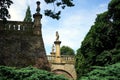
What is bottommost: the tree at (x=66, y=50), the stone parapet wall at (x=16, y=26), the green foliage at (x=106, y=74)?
the green foliage at (x=106, y=74)

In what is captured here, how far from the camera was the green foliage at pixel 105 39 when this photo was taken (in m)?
27.0

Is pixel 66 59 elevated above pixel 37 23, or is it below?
below

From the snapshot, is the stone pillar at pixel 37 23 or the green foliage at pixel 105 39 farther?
the green foliage at pixel 105 39

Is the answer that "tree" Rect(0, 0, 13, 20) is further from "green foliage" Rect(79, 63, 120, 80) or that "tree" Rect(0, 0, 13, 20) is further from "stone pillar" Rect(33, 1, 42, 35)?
"green foliage" Rect(79, 63, 120, 80)

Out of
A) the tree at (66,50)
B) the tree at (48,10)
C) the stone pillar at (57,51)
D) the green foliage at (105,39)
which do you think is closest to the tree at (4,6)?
the tree at (48,10)

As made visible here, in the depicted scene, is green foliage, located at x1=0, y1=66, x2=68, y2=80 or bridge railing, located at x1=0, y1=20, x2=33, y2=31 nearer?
green foliage, located at x1=0, y1=66, x2=68, y2=80

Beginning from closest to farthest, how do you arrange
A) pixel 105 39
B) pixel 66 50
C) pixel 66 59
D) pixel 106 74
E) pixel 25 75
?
pixel 106 74, pixel 25 75, pixel 105 39, pixel 66 59, pixel 66 50

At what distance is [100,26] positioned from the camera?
2933cm

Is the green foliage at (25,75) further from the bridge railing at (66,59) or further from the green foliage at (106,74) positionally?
the bridge railing at (66,59)

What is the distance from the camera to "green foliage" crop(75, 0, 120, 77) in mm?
27047

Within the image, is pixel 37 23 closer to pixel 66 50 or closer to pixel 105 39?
pixel 105 39

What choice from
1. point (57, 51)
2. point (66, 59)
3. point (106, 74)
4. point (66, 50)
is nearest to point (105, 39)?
point (66, 59)

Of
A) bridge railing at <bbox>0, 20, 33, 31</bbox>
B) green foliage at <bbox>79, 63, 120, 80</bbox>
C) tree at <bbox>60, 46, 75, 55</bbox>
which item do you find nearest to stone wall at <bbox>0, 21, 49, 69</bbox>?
bridge railing at <bbox>0, 20, 33, 31</bbox>

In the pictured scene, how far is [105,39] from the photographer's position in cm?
2862
